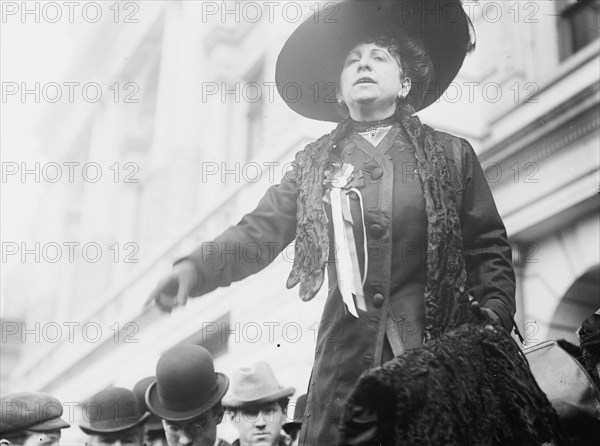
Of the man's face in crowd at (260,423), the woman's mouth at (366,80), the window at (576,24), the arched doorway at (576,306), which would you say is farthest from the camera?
the window at (576,24)

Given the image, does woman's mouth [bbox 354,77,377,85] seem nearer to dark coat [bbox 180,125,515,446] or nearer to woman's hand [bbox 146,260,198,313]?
dark coat [bbox 180,125,515,446]

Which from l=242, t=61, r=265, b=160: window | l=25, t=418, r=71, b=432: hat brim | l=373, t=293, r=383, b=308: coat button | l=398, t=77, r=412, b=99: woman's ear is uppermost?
l=242, t=61, r=265, b=160: window

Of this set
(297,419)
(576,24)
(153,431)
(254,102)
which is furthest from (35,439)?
(254,102)

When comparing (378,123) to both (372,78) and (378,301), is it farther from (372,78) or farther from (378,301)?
(378,301)

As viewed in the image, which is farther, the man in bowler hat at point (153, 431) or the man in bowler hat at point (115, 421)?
the man in bowler hat at point (153, 431)

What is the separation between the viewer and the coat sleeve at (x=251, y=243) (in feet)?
7.54

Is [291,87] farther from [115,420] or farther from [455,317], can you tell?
[115,420]

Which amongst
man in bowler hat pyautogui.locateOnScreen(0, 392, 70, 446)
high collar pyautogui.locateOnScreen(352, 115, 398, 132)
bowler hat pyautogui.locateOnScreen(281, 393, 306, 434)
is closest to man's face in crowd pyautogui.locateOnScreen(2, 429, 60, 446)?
man in bowler hat pyautogui.locateOnScreen(0, 392, 70, 446)

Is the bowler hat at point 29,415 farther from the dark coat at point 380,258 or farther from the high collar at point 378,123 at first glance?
the high collar at point 378,123

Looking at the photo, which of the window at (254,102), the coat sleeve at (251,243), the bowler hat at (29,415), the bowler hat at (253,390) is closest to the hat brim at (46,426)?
the bowler hat at (29,415)

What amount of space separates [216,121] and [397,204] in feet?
23.6

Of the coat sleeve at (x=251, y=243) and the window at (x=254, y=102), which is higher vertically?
the window at (x=254, y=102)

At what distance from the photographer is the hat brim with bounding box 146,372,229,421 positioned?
3670 millimetres

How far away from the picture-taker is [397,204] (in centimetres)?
234
